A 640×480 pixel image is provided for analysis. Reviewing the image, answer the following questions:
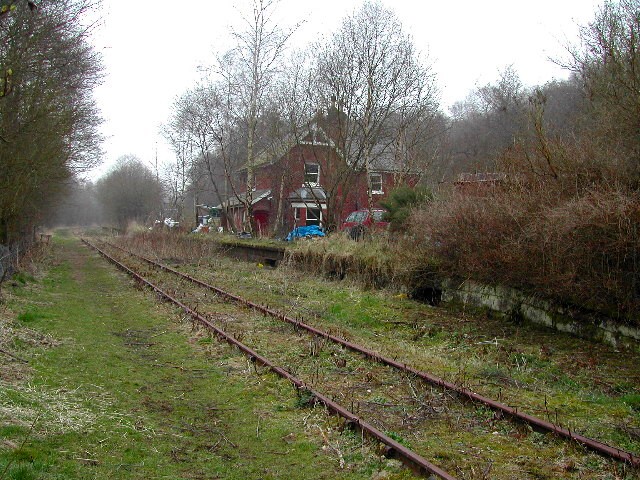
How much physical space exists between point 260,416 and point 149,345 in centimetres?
432

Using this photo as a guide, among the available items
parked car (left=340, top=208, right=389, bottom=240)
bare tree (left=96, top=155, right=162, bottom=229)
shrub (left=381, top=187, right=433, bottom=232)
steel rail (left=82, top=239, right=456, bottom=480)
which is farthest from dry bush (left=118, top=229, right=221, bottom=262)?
bare tree (left=96, top=155, right=162, bottom=229)

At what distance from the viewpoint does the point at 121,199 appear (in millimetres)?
75375

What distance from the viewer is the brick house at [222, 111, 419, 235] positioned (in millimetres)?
26531

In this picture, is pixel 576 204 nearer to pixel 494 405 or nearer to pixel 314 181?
pixel 494 405

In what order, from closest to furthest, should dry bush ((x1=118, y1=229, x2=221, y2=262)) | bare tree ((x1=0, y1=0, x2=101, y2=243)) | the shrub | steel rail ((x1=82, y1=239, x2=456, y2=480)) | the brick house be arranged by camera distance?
steel rail ((x1=82, y1=239, x2=456, y2=480)) → bare tree ((x1=0, y1=0, x2=101, y2=243)) → the shrub → the brick house → dry bush ((x1=118, y1=229, x2=221, y2=262))

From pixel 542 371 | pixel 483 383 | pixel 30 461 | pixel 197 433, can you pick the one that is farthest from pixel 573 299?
pixel 30 461

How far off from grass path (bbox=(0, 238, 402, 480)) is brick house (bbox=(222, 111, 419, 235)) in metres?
14.5

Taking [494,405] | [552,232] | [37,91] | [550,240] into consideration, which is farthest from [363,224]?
[494,405]

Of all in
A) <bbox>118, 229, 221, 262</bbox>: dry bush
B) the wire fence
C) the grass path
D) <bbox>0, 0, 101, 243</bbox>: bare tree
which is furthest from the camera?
<bbox>118, 229, 221, 262</bbox>: dry bush

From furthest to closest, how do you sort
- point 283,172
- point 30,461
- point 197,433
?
1. point 283,172
2. point 197,433
3. point 30,461

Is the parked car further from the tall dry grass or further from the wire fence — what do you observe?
the wire fence

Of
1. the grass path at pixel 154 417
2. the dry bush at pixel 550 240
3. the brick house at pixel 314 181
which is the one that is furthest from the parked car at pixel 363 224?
the grass path at pixel 154 417

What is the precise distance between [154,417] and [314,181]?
1373 inches

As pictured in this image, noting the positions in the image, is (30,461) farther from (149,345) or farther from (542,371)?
(542,371)
